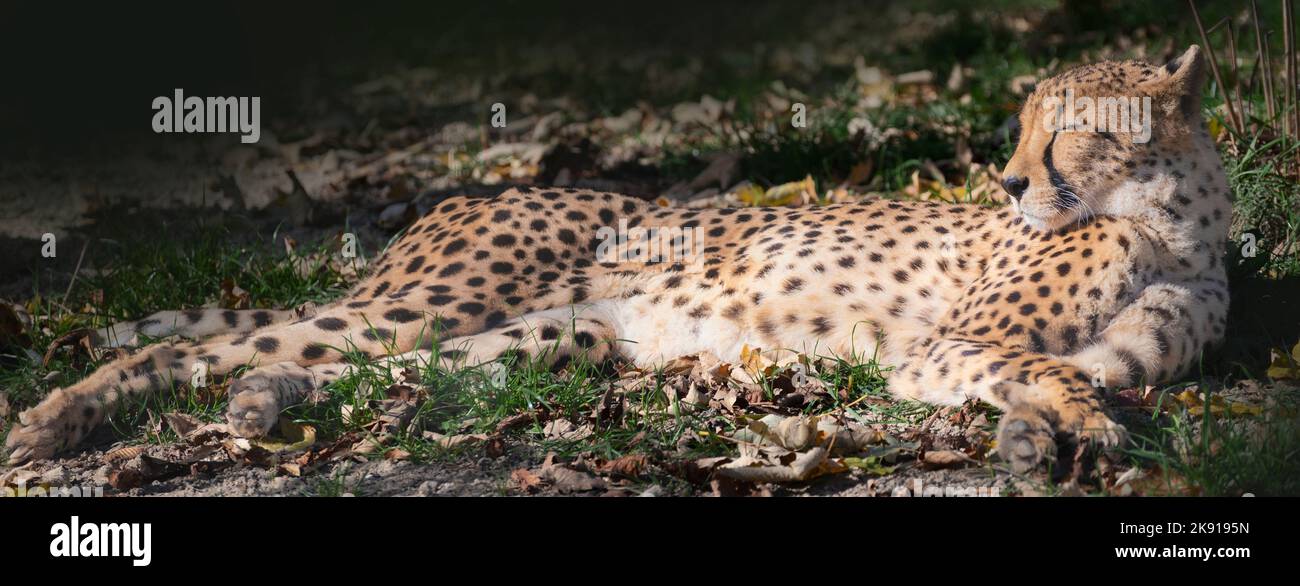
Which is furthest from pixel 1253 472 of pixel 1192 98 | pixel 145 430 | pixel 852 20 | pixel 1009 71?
pixel 852 20

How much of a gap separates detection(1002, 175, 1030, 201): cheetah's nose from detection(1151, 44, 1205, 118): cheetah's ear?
21.6 inches

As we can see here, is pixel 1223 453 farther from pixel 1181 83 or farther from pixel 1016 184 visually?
pixel 1181 83

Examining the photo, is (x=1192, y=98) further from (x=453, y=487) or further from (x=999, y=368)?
(x=453, y=487)

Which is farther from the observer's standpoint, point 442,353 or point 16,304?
point 16,304

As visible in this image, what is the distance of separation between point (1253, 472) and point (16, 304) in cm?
554

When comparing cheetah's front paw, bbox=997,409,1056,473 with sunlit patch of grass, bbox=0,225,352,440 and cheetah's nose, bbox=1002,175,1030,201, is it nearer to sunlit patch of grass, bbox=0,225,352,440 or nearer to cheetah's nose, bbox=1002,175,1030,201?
cheetah's nose, bbox=1002,175,1030,201

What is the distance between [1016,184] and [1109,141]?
356 mm

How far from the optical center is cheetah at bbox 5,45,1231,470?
4.47m

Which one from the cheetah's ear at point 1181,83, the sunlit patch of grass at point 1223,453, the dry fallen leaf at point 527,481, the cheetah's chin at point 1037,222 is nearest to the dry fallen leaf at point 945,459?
the sunlit patch of grass at point 1223,453

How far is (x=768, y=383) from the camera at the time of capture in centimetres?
473

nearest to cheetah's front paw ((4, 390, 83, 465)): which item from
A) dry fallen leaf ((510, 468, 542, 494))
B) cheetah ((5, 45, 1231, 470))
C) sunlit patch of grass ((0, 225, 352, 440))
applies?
cheetah ((5, 45, 1231, 470))

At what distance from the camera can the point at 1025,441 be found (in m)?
3.83

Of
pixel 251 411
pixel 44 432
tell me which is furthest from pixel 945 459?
pixel 44 432

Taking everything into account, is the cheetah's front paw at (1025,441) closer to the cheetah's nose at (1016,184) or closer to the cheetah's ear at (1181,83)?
the cheetah's nose at (1016,184)
